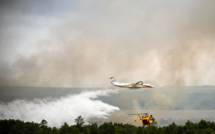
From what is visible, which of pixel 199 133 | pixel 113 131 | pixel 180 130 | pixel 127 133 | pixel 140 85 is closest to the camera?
pixel 199 133

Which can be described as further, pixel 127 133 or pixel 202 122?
pixel 127 133

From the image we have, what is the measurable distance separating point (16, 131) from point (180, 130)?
10206cm

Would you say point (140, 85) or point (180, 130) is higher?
point (140, 85)

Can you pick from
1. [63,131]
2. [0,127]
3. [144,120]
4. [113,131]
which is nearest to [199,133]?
[144,120]

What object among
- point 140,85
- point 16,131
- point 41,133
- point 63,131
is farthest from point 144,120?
point 16,131

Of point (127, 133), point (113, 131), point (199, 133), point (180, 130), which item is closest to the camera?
point (199, 133)

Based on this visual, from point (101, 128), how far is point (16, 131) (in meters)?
55.2

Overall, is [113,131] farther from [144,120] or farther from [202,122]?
[202,122]

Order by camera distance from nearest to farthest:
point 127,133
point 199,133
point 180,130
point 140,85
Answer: point 199,133 → point 180,130 → point 127,133 → point 140,85

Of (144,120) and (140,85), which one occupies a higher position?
(140,85)

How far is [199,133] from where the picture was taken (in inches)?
5148

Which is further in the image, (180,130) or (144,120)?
(144,120)

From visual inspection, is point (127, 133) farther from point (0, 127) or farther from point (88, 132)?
point (0, 127)

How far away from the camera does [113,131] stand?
5920 inches
